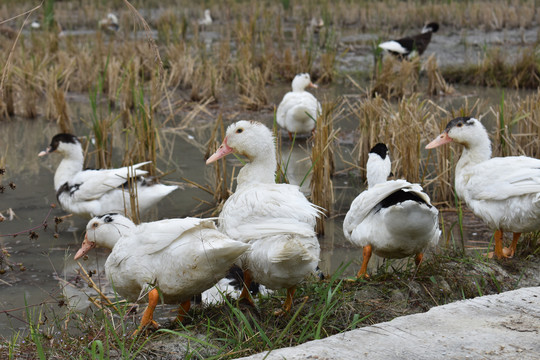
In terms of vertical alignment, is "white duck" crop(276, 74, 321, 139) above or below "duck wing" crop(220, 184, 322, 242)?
below

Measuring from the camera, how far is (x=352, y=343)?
2918mm

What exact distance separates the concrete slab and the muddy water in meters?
1.21

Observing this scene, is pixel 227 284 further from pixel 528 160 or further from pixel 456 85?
pixel 456 85

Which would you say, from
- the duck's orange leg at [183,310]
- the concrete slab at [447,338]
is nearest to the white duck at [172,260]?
the duck's orange leg at [183,310]

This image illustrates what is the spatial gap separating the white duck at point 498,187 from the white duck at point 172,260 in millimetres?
2347

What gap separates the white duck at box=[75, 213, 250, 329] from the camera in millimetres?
3621

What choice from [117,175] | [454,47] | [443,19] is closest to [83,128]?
[117,175]

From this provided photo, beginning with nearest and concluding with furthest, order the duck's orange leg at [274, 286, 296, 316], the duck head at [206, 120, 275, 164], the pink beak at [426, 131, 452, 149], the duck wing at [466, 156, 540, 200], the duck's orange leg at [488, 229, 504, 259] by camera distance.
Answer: the duck's orange leg at [274, 286, 296, 316], the duck head at [206, 120, 275, 164], the duck wing at [466, 156, 540, 200], the duck's orange leg at [488, 229, 504, 259], the pink beak at [426, 131, 452, 149]

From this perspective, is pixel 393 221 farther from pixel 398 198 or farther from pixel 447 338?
pixel 447 338

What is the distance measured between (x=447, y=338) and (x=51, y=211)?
5.55 meters

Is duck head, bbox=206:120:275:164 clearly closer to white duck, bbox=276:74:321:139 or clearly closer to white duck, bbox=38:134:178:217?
white duck, bbox=38:134:178:217

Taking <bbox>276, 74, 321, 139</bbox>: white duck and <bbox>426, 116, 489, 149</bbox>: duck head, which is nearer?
<bbox>426, 116, 489, 149</bbox>: duck head

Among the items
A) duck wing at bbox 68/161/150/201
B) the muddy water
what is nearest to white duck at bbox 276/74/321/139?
the muddy water

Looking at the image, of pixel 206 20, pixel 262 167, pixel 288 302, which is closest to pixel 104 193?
pixel 262 167
